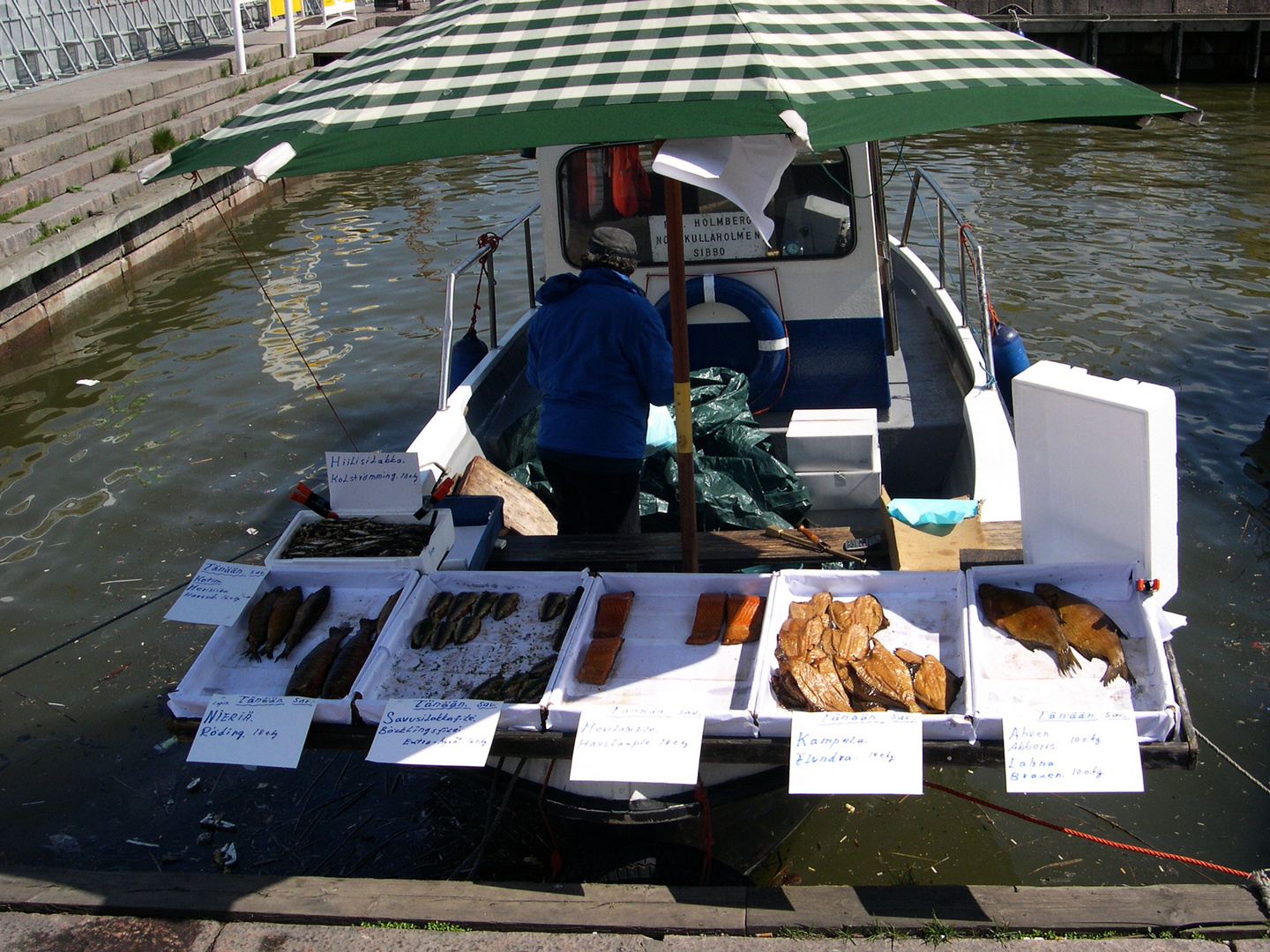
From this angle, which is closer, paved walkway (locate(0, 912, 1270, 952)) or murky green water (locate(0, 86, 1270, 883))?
paved walkway (locate(0, 912, 1270, 952))

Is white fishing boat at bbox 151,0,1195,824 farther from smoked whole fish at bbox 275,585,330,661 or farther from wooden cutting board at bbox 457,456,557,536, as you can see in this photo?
wooden cutting board at bbox 457,456,557,536

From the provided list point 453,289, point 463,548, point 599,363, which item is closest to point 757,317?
point 599,363

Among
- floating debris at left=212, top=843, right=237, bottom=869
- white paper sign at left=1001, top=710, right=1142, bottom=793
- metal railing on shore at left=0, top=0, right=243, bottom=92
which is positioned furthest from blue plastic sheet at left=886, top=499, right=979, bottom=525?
metal railing on shore at left=0, top=0, right=243, bottom=92

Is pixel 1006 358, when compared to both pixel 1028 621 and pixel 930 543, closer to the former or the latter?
pixel 930 543

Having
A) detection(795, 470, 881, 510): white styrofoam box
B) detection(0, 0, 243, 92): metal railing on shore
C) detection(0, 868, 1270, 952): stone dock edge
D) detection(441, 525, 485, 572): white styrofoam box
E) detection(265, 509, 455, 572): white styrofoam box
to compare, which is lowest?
detection(0, 868, 1270, 952): stone dock edge

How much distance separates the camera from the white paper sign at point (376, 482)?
3.89 meters

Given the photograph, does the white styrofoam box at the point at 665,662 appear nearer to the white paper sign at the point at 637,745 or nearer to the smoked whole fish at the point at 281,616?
the white paper sign at the point at 637,745

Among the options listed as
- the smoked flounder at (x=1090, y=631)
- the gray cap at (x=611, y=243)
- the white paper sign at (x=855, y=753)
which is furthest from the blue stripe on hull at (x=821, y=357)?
the white paper sign at (x=855, y=753)

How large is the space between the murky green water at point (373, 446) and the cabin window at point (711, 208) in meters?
2.95

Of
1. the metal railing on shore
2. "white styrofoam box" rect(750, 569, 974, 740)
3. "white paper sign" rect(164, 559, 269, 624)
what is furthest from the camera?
the metal railing on shore

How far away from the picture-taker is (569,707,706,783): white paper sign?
2822 millimetres

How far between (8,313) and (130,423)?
2884 mm

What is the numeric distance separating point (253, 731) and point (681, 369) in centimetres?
178

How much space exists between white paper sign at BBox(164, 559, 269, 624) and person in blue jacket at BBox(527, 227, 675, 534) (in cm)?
134
